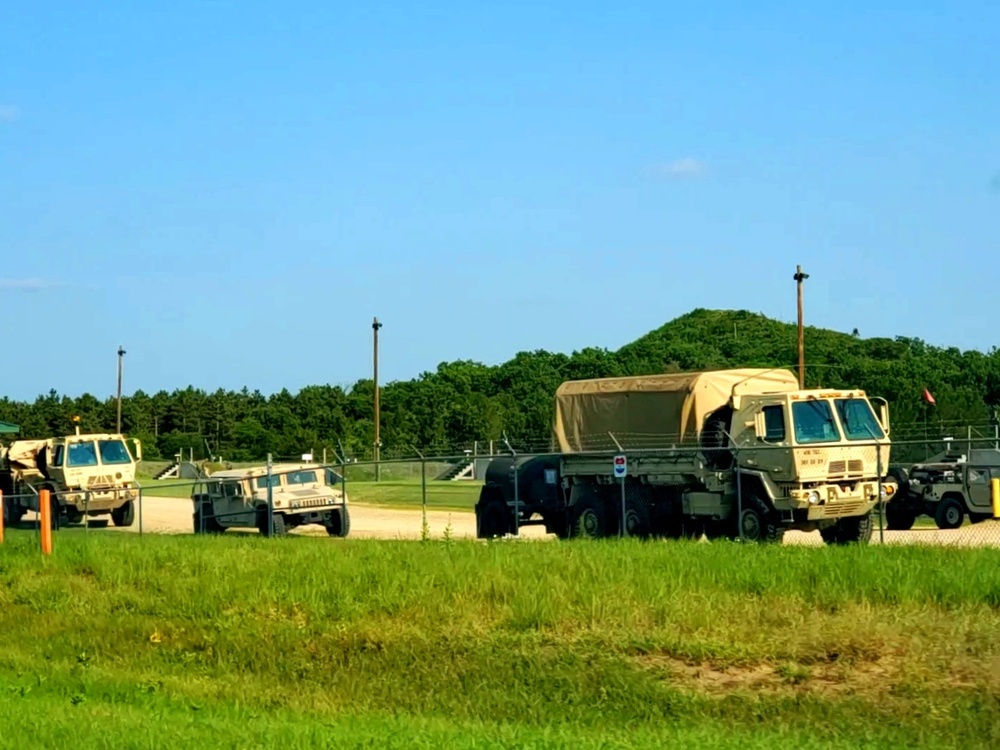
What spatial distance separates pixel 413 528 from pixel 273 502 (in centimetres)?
432

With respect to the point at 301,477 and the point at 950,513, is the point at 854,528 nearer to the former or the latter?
the point at 950,513

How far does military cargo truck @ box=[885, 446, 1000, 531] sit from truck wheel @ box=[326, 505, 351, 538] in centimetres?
1178

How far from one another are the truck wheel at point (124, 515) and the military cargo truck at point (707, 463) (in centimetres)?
1575

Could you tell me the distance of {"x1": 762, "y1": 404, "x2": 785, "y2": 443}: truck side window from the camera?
23.6 metres

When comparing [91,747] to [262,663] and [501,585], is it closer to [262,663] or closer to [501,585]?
[262,663]

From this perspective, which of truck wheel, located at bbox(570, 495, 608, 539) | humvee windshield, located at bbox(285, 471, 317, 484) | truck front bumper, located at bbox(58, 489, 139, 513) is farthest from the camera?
truck front bumper, located at bbox(58, 489, 139, 513)

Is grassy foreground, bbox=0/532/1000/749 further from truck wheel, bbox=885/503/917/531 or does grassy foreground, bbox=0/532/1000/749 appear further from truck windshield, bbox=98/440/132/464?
truck windshield, bbox=98/440/132/464

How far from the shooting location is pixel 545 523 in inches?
1120

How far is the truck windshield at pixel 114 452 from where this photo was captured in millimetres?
41625

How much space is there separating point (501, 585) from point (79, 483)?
2722cm

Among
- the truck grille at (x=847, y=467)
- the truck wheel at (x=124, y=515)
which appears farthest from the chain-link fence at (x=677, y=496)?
the truck wheel at (x=124, y=515)

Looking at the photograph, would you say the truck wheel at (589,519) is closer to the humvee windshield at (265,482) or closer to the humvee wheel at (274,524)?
the humvee wheel at (274,524)

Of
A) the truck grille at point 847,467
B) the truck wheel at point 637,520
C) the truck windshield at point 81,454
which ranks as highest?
the truck windshield at point 81,454

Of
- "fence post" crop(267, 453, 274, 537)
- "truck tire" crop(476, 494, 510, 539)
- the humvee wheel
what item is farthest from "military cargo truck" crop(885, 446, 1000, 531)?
the humvee wheel
